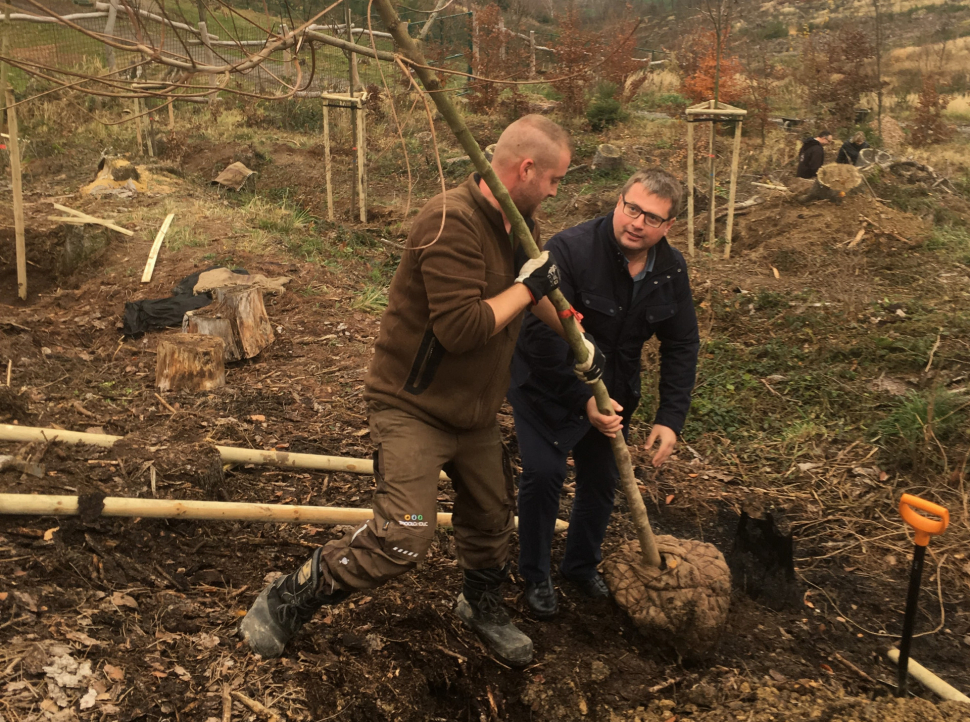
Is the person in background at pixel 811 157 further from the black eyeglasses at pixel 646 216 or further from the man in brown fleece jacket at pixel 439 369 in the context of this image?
the man in brown fleece jacket at pixel 439 369

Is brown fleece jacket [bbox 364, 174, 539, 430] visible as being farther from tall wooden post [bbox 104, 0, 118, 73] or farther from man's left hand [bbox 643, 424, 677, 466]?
tall wooden post [bbox 104, 0, 118, 73]

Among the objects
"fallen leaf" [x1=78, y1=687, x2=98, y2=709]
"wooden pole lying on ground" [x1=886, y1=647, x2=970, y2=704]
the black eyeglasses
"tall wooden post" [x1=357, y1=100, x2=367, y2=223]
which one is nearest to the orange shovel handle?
"wooden pole lying on ground" [x1=886, y1=647, x2=970, y2=704]

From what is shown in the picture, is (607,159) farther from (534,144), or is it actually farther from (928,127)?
(534,144)

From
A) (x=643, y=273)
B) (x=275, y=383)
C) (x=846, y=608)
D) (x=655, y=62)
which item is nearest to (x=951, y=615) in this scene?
(x=846, y=608)

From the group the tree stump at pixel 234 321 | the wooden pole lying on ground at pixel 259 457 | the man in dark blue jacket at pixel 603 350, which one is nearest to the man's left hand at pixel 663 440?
the man in dark blue jacket at pixel 603 350

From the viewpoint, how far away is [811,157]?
34.7 feet

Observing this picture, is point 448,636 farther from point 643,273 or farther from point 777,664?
point 643,273

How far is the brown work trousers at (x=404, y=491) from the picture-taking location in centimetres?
258

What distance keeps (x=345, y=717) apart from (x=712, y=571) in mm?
1589

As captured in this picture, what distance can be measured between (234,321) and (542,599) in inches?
139

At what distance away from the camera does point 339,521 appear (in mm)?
3365

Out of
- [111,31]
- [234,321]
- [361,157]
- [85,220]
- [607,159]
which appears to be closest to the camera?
[234,321]

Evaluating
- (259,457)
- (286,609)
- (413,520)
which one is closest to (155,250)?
(259,457)

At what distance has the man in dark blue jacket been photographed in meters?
2.98
